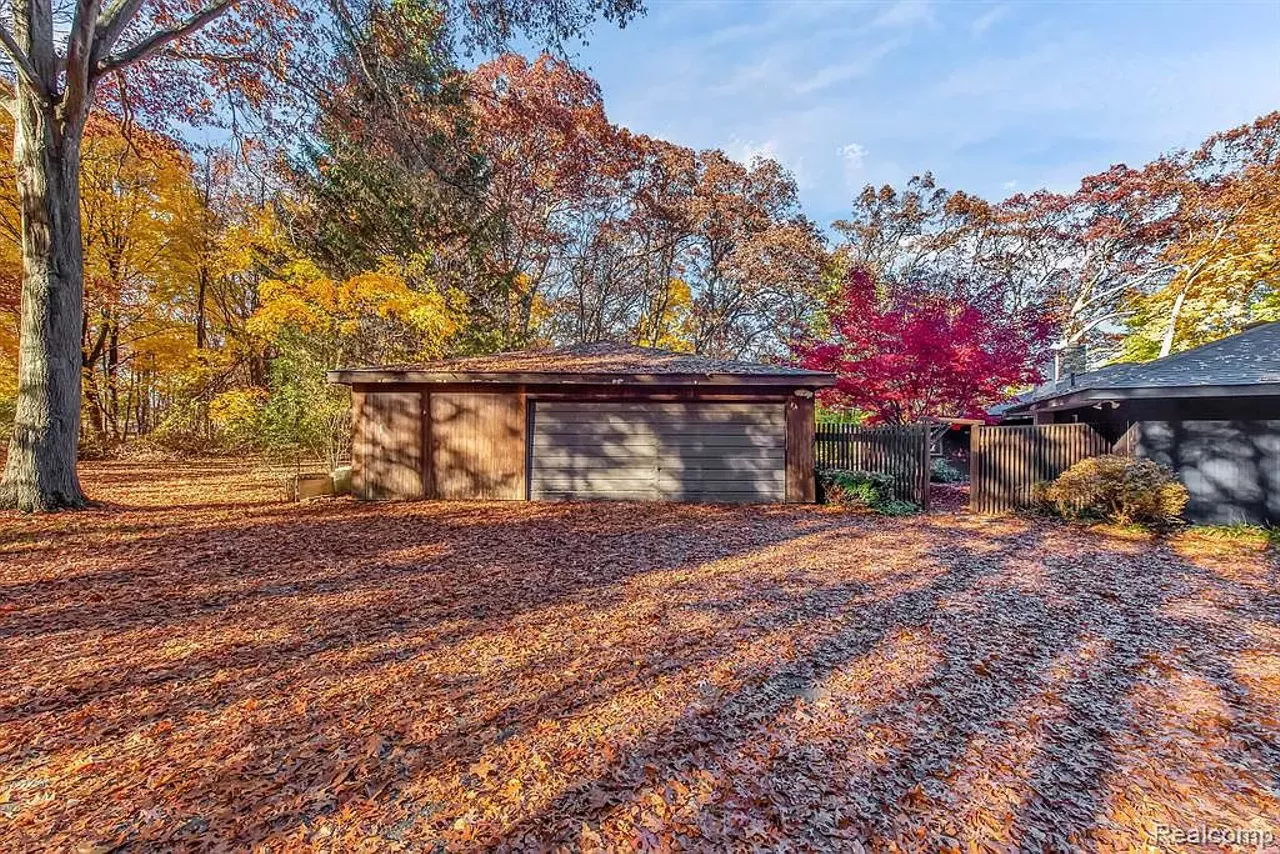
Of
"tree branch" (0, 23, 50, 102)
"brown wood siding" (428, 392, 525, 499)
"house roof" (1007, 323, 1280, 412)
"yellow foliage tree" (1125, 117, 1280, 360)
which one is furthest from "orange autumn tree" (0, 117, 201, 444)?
"yellow foliage tree" (1125, 117, 1280, 360)

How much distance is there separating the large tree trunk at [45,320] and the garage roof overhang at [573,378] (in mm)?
2985

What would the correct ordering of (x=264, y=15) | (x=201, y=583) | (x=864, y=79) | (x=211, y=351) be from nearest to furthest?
(x=201, y=583) → (x=264, y=15) → (x=864, y=79) → (x=211, y=351)

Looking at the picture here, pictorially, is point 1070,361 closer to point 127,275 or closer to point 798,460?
point 798,460

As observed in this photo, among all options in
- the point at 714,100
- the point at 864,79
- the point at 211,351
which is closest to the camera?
the point at 864,79

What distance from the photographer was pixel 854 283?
10.2 m

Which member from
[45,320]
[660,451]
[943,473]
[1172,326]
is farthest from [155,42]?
[1172,326]

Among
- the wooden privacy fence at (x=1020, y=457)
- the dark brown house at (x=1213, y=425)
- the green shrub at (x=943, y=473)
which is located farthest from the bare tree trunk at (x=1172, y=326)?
the wooden privacy fence at (x=1020, y=457)

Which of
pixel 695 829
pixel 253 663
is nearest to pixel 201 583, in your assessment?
pixel 253 663

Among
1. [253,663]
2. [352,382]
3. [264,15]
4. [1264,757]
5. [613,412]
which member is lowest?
[1264,757]

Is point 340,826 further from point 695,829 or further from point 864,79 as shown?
point 864,79

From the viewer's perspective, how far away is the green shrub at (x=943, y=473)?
13.3 m

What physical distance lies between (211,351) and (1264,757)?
19981 millimetres

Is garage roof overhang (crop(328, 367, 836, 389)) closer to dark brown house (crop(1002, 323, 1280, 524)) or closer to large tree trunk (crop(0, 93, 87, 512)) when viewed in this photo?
large tree trunk (crop(0, 93, 87, 512))

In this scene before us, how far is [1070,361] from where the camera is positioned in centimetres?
1702
